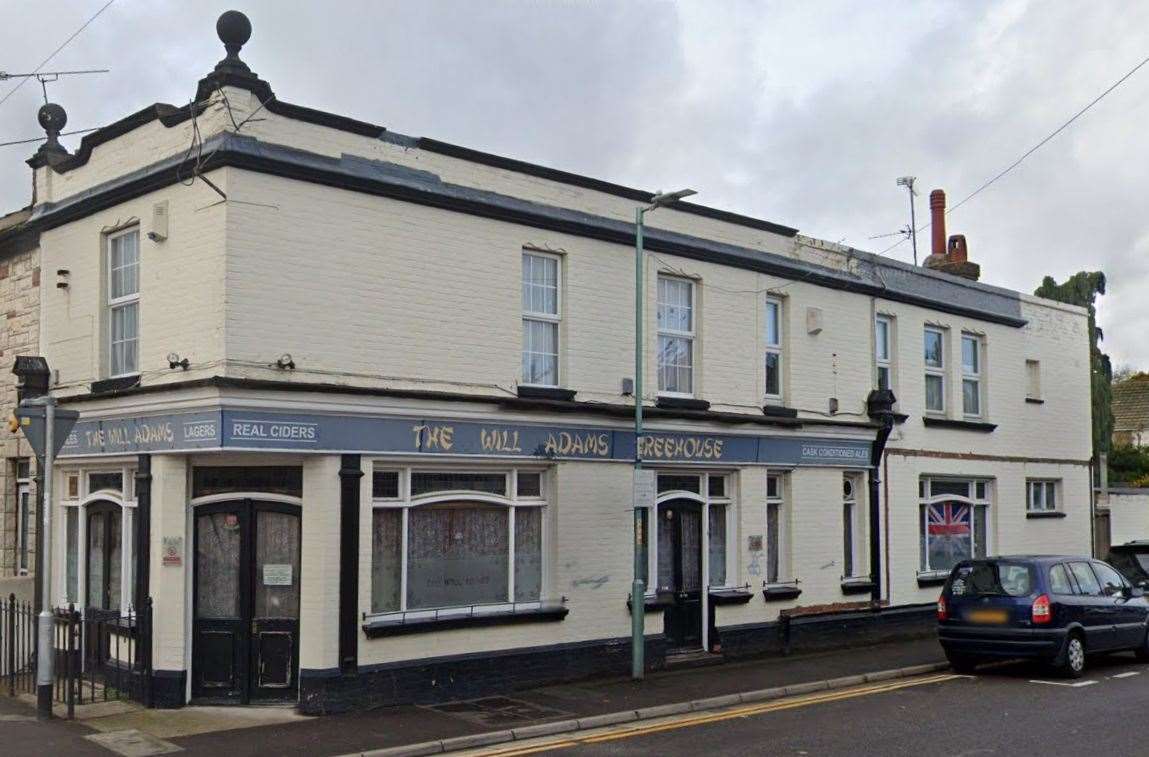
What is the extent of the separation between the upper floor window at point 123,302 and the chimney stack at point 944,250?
16.3 metres

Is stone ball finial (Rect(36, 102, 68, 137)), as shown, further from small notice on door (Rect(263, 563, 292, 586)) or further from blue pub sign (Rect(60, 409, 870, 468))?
small notice on door (Rect(263, 563, 292, 586))

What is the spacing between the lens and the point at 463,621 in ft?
47.3

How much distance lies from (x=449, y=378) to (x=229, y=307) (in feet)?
9.72

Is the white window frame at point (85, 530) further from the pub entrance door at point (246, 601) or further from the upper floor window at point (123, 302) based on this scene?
the upper floor window at point (123, 302)

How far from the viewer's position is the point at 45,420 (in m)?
12.5

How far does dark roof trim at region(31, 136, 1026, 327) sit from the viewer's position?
13.1 metres

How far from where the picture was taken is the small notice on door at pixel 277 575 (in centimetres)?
1351

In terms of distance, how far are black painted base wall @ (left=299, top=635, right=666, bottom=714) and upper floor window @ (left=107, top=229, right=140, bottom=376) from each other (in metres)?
4.61

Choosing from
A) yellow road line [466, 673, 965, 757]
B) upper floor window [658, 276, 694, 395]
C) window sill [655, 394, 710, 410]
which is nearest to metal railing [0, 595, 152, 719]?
yellow road line [466, 673, 965, 757]

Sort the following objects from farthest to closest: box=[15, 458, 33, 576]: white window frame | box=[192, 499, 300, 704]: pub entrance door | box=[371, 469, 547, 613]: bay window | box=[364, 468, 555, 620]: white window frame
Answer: box=[15, 458, 33, 576]: white window frame → box=[371, 469, 547, 613]: bay window → box=[364, 468, 555, 620]: white window frame → box=[192, 499, 300, 704]: pub entrance door

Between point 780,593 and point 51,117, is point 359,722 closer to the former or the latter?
point 780,593

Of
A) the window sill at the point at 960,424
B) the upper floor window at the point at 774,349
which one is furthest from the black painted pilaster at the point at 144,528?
the window sill at the point at 960,424

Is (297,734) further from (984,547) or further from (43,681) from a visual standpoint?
(984,547)

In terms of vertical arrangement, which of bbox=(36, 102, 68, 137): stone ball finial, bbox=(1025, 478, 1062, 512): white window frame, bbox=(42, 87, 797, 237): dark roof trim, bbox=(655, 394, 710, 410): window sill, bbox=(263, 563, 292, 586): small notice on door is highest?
bbox=(36, 102, 68, 137): stone ball finial
